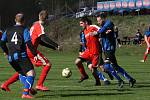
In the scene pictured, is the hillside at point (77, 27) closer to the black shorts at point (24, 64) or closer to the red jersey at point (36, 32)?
the red jersey at point (36, 32)

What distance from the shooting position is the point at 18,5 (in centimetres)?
9438

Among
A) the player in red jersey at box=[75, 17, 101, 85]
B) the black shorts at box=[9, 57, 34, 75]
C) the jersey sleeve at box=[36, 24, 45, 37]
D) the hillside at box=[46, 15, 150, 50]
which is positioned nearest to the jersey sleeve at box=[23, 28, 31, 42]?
the black shorts at box=[9, 57, 34, 75]

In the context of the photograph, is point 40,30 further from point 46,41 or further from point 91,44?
point 91,44

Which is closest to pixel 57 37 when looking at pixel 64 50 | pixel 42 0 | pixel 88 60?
pixel 64 50

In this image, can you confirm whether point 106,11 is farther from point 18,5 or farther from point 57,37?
point 18,5

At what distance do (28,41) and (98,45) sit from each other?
442 centimetres

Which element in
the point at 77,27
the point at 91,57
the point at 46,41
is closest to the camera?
the point at 46,41

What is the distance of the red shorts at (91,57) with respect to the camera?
17578 mm

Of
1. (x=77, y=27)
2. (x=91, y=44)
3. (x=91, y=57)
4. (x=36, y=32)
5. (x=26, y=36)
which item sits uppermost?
(x=26, y=36)

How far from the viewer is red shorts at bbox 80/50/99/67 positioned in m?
17.6

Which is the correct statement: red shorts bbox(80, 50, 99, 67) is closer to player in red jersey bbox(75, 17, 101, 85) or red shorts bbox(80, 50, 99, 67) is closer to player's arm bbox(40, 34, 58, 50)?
player in red jersey bbox(75, 17, 101, 85)

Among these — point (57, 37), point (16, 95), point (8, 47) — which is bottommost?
point (57, 37)

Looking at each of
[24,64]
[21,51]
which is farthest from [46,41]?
[24,64]

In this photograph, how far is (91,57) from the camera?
696 inches
